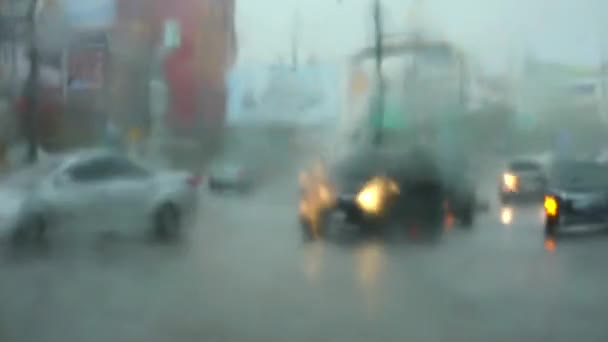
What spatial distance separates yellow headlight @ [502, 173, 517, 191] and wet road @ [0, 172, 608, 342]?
562mm

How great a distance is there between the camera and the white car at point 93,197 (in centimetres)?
953

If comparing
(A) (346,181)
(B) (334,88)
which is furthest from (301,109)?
(A) (346,181)

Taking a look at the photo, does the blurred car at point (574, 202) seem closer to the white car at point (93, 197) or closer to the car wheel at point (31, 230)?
the white car at point (93, 197)

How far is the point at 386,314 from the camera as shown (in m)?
6.92

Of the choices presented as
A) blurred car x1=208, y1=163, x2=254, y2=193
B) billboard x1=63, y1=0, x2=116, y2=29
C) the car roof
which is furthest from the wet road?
billboard x1=63, y1=0, x2=116, y2=29

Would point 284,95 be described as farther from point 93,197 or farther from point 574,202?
point 574,202

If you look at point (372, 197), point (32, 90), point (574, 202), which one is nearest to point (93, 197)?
point (32, 90)

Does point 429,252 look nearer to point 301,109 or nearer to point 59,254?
point 301,109

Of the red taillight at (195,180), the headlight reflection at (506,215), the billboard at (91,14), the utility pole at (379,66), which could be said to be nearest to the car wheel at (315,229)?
the utility pole at (379,66)

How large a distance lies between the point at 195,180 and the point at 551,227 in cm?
444

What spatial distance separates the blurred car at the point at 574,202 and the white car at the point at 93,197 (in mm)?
4326

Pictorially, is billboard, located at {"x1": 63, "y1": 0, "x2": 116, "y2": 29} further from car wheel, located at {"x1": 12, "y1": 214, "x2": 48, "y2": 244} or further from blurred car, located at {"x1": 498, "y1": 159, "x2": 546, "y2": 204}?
blurred car, located at {"x1": 498, "y1": 159, "x2": 546, "y2": 204}

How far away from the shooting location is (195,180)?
10.3 m

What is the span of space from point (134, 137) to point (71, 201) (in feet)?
3.49
